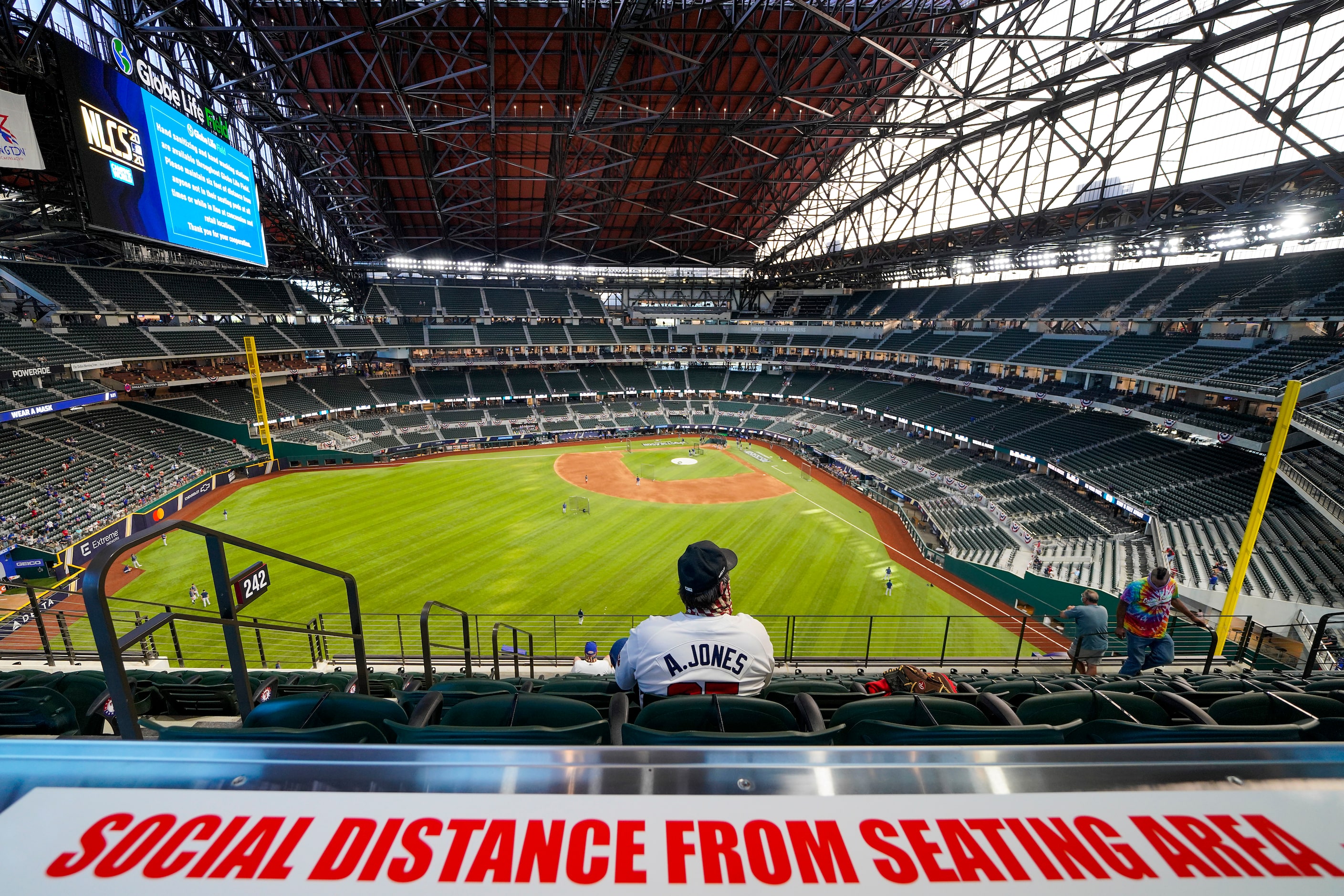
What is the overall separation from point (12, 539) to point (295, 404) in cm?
2469

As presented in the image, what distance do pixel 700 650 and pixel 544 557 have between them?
21.4 m

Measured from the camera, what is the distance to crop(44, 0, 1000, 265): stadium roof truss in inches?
751

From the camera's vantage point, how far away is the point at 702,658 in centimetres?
396

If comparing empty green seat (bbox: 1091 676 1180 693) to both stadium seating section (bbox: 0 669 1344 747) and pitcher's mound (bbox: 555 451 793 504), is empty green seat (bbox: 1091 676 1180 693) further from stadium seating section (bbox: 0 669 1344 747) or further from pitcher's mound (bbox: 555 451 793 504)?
pitcher's mound (bbox: 555 451 793 504)

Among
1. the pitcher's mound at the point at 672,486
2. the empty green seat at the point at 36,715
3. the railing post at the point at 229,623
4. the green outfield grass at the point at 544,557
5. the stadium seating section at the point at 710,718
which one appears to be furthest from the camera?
the pitcher's mound at the point at 672,486

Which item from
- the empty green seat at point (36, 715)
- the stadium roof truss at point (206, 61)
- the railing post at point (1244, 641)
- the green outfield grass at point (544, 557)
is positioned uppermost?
the stadium roof truss at point (206, 61)

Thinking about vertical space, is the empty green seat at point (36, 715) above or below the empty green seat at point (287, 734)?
below

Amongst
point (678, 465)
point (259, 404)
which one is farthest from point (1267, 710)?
point (259, 404)

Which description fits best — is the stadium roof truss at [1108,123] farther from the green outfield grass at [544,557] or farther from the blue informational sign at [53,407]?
the blue informational sign at [53,407]

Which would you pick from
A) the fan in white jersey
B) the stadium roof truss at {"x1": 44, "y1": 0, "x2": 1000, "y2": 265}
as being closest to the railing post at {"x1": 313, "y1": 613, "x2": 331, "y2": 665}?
the fan in white jersey

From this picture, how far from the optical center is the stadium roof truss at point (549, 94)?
19078 mm

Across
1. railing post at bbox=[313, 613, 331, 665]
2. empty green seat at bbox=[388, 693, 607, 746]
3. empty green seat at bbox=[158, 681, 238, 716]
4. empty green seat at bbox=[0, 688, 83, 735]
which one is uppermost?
empty green seat at bbox=[388, 693, 607, 746]

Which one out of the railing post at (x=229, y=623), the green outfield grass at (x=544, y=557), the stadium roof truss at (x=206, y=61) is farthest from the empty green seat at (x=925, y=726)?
the stadium roof truss at (x=206, y=61)

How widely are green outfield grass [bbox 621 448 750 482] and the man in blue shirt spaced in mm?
30331
